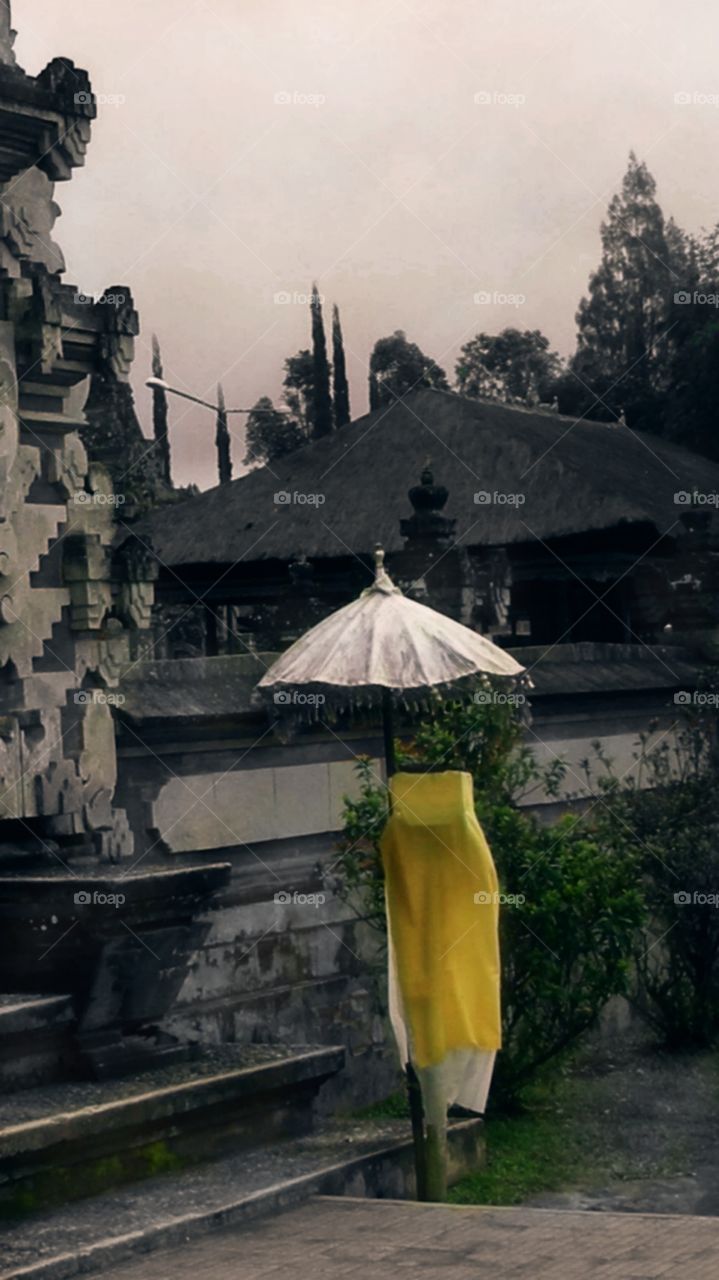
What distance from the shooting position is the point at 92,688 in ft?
28.6

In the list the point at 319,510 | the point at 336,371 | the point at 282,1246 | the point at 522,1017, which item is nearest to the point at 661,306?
the point at 336,371

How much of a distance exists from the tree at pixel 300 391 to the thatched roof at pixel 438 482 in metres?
15.3

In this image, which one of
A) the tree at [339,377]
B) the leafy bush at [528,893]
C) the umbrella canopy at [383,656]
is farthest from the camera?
the tree at [339,377]

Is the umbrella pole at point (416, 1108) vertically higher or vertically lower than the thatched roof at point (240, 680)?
lower

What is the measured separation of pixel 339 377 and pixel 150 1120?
32.0 meters

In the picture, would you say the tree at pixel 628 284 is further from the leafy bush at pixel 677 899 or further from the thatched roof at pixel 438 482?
the leafy bush at pixel 677 899

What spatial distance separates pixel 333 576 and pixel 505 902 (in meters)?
14.0

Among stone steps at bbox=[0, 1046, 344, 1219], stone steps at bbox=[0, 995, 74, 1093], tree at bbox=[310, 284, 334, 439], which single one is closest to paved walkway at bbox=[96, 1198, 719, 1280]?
stone steps at bbox=[0, 1046, 344, 1219]

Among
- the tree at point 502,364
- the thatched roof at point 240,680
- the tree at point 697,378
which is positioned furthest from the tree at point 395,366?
the thatched roof at point 240,680

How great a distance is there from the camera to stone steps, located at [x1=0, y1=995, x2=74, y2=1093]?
7570 millimetres

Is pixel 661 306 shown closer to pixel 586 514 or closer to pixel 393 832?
pixel 586 514

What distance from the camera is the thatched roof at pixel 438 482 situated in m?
23.6

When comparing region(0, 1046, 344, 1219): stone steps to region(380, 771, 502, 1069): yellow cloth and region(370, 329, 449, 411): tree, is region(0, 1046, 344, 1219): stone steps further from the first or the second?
region(370, 329, 449, 411): tree

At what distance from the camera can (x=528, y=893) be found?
10.0 m
